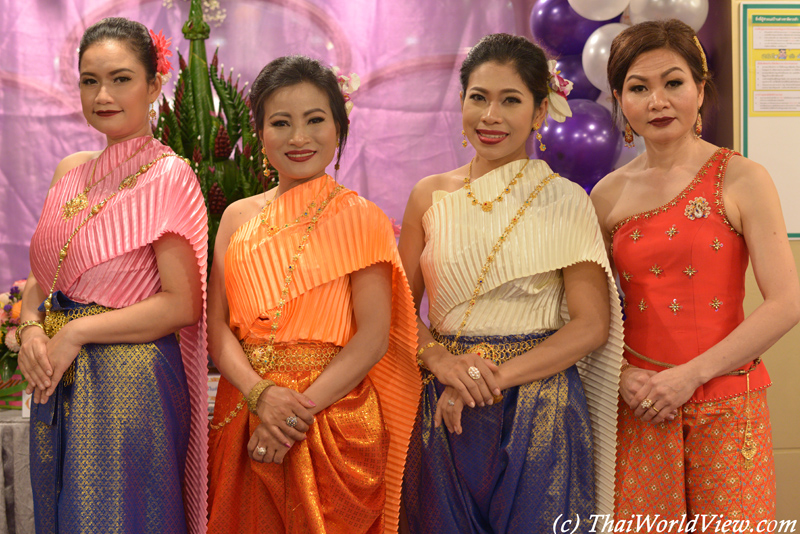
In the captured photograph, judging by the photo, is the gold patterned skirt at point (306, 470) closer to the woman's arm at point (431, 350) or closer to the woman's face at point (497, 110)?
the woman's arm at point (431, 350)

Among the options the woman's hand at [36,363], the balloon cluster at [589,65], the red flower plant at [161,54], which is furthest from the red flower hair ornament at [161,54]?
the balloon cluster at [589,65]

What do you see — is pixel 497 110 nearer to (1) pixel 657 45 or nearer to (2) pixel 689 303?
(1) pixel 657 45

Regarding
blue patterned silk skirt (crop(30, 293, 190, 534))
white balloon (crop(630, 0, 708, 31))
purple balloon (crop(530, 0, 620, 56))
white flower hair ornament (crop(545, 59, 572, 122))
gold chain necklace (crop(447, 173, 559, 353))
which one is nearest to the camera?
blue patterned silk skirt (crop(30, 293, 190, 534))

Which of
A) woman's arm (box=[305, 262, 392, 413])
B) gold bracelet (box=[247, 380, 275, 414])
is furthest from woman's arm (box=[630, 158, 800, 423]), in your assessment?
gold bracelet (box=[247, 380, 275, 414])

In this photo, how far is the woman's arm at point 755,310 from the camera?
72.8 inches

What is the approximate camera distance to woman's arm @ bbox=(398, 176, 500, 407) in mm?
1849

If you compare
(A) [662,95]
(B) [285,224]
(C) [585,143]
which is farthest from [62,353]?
(C) [585,143]

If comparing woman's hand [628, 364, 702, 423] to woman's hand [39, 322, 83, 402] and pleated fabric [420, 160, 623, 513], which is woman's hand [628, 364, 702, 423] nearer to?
pleated fabric [420, 160, 623, 513]

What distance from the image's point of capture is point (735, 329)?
188cm

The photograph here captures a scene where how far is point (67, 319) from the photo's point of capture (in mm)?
1855

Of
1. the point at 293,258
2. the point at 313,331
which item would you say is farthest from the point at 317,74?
the point at 313,331

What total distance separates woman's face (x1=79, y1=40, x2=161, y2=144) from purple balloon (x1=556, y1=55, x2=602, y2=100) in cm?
204

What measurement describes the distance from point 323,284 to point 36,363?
Result: 0.76 m

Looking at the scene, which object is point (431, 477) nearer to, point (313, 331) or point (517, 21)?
point (313, 331)
